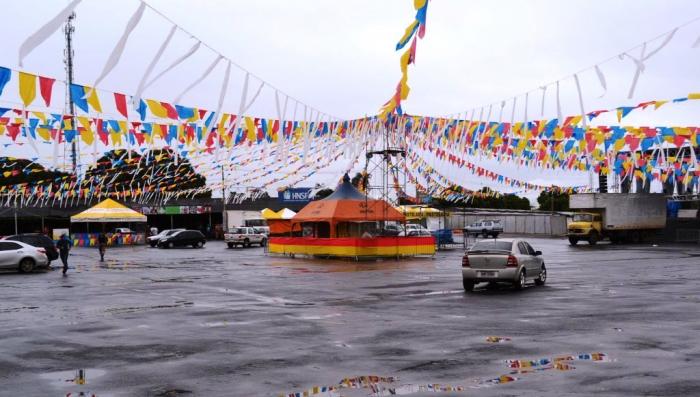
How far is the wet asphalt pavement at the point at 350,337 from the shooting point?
9.24m

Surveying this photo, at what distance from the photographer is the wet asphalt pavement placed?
30.3 ft

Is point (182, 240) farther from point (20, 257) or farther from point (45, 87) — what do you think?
point (45, 87)

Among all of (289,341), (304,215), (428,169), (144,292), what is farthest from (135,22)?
(428,169)

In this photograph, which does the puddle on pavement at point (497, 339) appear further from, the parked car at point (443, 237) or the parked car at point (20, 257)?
the parked car at point (443, 237)

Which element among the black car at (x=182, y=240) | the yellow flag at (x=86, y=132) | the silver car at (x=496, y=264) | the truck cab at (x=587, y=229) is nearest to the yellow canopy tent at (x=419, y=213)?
the truck cab at (x=587, y=229)

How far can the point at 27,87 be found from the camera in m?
21.8

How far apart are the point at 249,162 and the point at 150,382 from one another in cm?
3231

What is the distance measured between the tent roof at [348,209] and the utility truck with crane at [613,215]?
18279mm

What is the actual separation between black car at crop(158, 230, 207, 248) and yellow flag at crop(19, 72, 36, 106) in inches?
1454

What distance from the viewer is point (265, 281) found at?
25797 mm

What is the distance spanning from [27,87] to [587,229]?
135 feet

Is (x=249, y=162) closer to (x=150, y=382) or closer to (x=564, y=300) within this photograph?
(x=564, y=300)

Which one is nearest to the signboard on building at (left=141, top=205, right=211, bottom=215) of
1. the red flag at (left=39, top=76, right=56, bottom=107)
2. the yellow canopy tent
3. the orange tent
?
the yellow canopy tent

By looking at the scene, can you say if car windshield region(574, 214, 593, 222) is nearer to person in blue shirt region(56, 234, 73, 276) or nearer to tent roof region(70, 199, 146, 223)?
tent roof region(70, 199, 146, 223)
